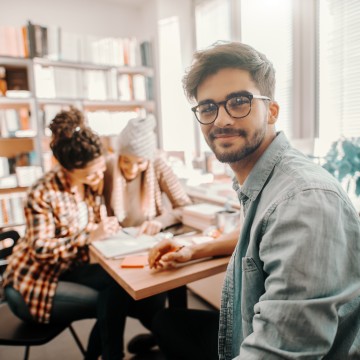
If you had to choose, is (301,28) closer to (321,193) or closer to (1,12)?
(321,193)

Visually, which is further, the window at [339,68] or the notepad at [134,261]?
the window at [339,68]

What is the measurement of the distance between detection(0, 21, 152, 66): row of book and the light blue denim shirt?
2.85 metres

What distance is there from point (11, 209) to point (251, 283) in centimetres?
269

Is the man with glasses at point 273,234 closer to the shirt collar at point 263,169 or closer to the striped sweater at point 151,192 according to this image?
the shirt collar at point 263,169

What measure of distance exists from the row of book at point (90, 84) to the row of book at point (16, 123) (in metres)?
0.23

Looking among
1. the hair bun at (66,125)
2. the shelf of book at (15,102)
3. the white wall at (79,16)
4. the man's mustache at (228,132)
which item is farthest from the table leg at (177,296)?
the white wall at (79,16)

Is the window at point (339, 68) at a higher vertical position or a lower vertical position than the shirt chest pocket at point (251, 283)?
higher

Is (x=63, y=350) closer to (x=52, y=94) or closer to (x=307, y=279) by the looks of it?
(x=307, y=279)

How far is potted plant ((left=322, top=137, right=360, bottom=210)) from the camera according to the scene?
4.94ft

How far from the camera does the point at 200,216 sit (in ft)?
5.99

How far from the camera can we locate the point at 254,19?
2.61 meters

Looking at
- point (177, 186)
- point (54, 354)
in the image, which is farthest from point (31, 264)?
point (177, 186)

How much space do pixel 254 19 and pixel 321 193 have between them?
2.36 m

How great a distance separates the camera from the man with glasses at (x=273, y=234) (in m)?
0.61
